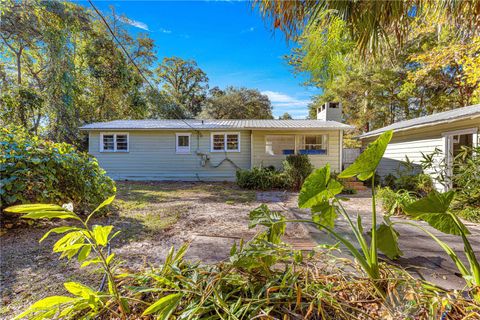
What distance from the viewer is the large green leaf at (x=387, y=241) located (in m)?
1.53

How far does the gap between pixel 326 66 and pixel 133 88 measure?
51.4 feet

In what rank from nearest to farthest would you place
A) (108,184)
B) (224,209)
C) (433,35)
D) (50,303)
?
(50,303)
(108,184)
(224,209)
(433,35)

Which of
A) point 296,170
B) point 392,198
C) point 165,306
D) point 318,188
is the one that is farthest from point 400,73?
point 165,306

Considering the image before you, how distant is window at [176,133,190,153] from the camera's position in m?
10.7

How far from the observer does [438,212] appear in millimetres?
1275

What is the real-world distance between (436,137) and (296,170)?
14.2 feet

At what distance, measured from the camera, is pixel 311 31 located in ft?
7.77

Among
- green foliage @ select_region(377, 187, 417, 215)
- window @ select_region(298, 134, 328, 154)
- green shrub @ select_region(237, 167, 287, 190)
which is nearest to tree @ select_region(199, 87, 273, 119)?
window @ select_region(298, 134, 328, 154)

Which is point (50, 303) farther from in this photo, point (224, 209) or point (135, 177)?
point (135, 177)

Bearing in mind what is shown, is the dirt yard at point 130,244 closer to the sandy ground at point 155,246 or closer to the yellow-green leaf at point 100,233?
the sandy ground at point 155,246

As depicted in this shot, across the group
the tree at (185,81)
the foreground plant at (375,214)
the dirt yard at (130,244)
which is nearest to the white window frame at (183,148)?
the dirt yard at (130,244)

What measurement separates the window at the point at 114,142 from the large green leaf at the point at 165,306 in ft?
35.6

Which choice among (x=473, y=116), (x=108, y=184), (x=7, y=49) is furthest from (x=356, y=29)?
(x=7, y=49)

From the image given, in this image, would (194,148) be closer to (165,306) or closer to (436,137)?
(436,137)
